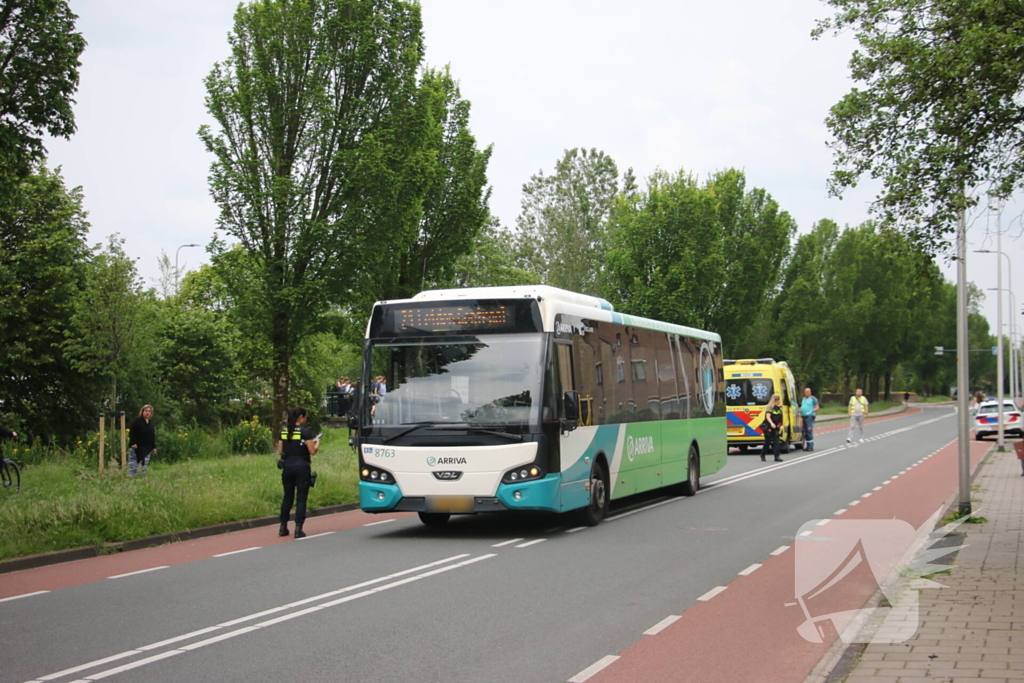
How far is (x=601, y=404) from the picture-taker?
15.0 m

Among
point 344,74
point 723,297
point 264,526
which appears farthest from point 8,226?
point 723,297

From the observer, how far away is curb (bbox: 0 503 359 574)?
1137cm

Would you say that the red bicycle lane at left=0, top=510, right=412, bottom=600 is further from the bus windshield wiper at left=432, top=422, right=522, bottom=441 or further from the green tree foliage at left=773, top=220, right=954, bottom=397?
the green tree foliage at left=773, top=220, right=954, bottom=397

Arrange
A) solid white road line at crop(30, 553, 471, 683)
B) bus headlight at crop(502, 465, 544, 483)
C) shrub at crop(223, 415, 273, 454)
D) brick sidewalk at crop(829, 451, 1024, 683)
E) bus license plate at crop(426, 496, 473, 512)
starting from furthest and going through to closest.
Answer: shrub at crop(223, 415, 273, 454)
bus license plate at crop(426, 496, 473, 512)
bus headlight at crop(502, 465, 544, 483)
solid white road line at crop(30, 553, 471, 683)
brick sidewalk at crop(829, 451, 1024, 683)

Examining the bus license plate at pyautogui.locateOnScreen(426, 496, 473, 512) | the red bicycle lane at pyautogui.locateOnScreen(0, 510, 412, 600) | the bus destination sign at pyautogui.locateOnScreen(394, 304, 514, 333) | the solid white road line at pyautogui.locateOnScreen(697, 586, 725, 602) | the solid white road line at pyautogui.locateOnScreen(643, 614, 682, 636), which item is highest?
the bus destination sign at pyautogui.locateOnScreen(394, 304, 514, 333)

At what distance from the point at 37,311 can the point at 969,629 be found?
27556 millimetres

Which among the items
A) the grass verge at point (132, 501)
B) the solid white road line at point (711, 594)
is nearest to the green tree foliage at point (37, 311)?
the grass verge at point (132, 501)

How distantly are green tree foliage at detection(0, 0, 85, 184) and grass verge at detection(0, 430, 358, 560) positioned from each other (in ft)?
16.9

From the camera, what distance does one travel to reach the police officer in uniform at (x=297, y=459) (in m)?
13.9

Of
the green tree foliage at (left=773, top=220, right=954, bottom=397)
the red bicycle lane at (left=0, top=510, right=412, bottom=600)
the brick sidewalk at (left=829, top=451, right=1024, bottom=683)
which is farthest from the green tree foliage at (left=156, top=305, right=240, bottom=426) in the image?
the green tree foliage at (left=773, top=220, right=954, bottom=397)

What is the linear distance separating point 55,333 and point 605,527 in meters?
20.4

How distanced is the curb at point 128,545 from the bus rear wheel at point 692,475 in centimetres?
685

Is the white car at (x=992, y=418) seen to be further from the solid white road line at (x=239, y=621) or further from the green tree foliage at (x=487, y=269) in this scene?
the solid white road line at (x=239, y=621)

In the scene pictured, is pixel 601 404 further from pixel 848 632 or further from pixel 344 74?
pixel 344 74
